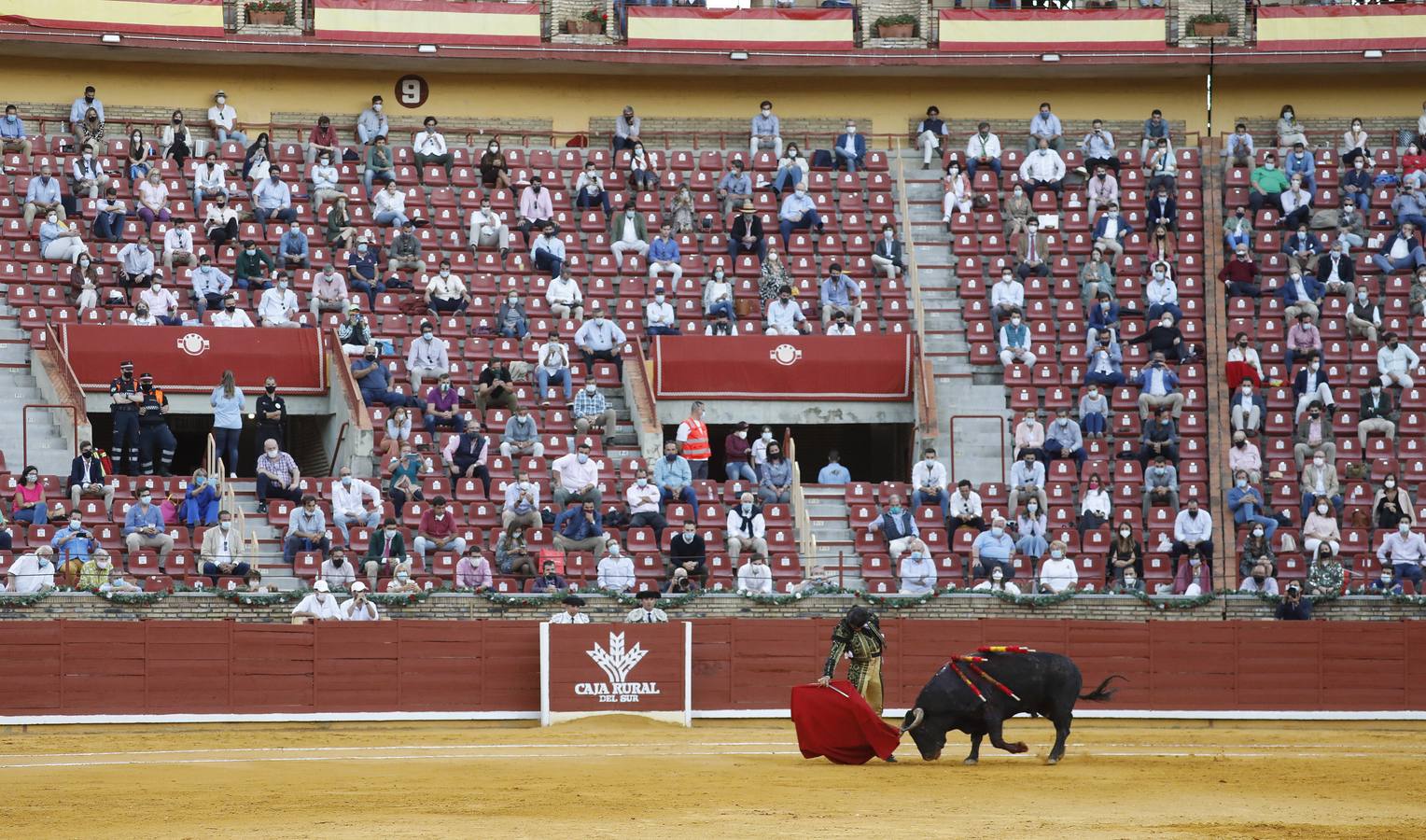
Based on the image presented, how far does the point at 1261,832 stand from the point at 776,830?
3051 mm

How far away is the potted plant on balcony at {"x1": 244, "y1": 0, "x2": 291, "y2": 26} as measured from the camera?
3288cm

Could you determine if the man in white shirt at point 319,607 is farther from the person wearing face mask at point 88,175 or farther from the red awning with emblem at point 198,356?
the person wearing face mask at point 88,175

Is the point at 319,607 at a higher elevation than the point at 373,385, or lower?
lower

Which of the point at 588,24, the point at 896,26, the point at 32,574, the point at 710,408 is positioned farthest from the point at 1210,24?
the point at 32,574

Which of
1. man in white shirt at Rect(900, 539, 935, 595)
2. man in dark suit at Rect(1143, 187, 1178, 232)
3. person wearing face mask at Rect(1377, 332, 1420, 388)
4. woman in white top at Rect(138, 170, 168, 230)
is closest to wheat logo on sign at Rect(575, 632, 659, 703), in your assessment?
man in white shirt at Rect(900, 539, 935, 595)

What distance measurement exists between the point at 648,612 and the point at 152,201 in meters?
10.4

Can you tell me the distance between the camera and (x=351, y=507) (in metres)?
24.5

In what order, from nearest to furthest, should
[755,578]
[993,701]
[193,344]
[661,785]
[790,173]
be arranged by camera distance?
1. [661,785]
2. [993,701]
3. [755,578]
4. [193,344]
5. [790,173]

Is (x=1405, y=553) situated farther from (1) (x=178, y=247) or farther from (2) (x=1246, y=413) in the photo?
(1) (x=178, y=247)

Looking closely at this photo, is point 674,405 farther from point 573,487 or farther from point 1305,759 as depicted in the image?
point 1305,759

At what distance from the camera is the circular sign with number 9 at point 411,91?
112 feet

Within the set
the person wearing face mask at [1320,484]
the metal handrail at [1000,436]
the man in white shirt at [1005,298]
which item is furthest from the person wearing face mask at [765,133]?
the person wearing face mask at [1320,484]

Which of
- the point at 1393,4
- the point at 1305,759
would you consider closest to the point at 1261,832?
the point at 1305,759

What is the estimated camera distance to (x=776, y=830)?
13.3 meters
